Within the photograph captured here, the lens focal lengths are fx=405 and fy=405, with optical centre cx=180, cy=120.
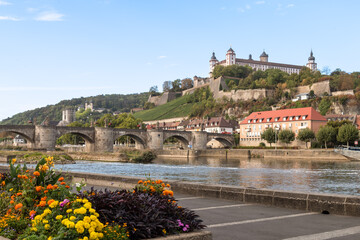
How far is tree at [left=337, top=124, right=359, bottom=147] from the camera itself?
58312 millimetres

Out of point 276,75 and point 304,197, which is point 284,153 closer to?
point 304,197

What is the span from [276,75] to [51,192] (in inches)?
4628

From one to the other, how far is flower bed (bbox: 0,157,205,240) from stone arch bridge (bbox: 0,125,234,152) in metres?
57.4

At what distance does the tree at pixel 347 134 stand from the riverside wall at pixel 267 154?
5747mm

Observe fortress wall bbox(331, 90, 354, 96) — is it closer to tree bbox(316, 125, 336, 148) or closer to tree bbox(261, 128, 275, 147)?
tree bbox(261, 128, 275, 147)

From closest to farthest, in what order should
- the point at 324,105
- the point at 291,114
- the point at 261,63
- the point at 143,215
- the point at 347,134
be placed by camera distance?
the point at 143,215
the point at 347,134
the point at 291,114
the point at 324,105
the point at 261,63

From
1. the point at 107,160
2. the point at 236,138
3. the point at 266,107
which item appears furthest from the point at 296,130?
the point at 107,160

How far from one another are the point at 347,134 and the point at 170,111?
82.0m

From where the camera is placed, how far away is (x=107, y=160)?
5400cm

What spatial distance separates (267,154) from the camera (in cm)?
6056

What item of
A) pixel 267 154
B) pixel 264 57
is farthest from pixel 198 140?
pixel 264 57

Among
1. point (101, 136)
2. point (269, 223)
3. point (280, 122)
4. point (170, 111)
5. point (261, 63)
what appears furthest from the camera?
point (261, 63)

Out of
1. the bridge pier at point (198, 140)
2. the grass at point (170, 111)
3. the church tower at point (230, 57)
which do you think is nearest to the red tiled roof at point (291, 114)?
the bridge pier at point (198, 140)

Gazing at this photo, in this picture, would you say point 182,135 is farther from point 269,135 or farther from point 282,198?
point 282,198
